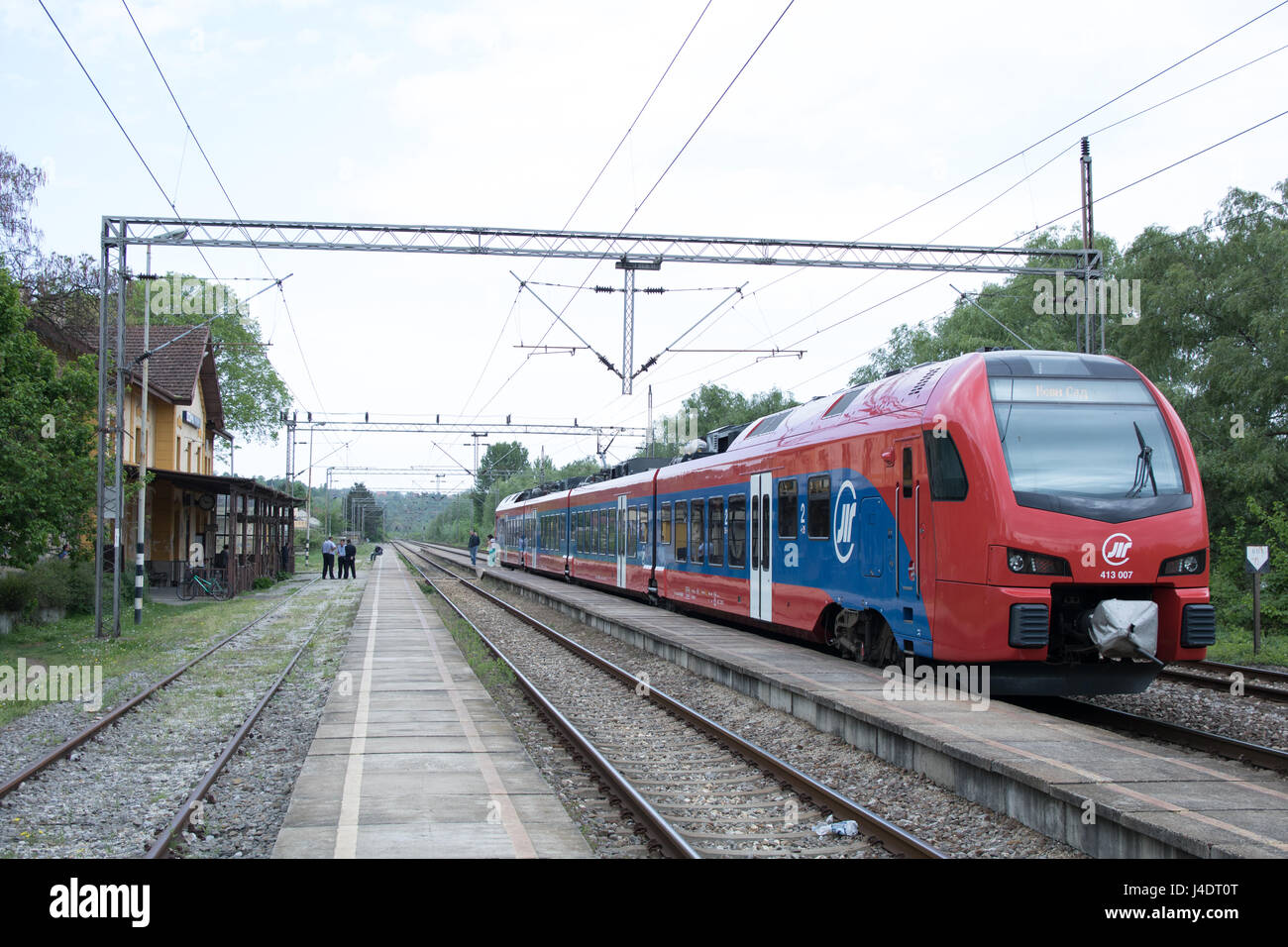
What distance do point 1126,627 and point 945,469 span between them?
1.96 meters

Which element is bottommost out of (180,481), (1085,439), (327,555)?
(327,555)

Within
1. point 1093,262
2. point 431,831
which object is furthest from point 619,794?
point 1093,262

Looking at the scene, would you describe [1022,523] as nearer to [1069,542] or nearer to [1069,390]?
[1069,542]

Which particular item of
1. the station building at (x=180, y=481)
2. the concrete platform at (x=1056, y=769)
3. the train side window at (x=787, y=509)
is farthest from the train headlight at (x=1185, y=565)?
the station building at (x=180, y=481)

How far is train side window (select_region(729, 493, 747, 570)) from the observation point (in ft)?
52.6

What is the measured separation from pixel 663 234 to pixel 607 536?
10.6m

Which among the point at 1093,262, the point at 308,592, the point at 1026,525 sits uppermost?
the point at 1093,262

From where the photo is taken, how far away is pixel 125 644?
17469mm

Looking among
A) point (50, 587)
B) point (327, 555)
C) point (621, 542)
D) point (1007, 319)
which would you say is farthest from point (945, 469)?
point (327, 555)

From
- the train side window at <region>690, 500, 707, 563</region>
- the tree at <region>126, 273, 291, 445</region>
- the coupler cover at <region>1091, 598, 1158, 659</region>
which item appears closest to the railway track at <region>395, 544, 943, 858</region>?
the coupler cover at <region>1091, 598, 1158, 659</region>

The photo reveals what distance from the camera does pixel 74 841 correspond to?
6.39 metres

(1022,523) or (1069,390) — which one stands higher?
(1069,390)
